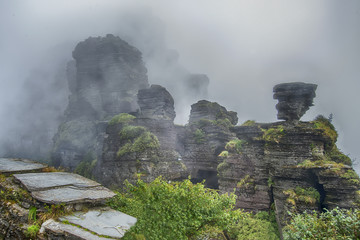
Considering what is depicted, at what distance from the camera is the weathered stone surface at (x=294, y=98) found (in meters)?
14.5

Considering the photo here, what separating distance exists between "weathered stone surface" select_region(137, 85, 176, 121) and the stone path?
22.3 m

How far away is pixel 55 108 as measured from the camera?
52.2m

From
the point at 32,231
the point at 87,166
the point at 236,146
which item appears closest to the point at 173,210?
the point at 32,231

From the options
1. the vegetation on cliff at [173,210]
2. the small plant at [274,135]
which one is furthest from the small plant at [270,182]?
the vegetation on cliff at [173,210]

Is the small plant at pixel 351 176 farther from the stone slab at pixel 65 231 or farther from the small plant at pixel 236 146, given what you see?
the stone slab at pixel 65 231

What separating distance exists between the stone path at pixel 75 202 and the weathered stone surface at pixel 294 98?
1488cm

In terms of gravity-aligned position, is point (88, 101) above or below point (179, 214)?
above

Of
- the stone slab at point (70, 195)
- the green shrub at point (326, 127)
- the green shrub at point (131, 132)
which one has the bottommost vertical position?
the stone slab at point (70, 195)

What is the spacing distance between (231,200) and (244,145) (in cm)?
971

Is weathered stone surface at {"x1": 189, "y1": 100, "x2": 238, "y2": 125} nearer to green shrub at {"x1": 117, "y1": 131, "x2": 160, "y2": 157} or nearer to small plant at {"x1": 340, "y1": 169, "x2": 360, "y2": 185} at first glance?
green shrub at {"x1": 117, "y1": 131, "x2": 160, "y2": 157}

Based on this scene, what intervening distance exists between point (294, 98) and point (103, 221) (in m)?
15.8

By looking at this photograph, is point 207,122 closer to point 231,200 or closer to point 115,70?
point 231,200

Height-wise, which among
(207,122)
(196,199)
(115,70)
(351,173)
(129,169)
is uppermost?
(115,70)

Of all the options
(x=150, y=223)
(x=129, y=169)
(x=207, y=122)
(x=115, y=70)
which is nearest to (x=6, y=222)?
(x=150, y=223)
